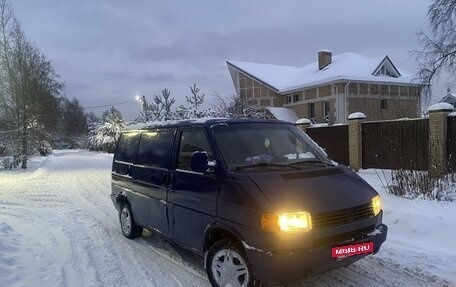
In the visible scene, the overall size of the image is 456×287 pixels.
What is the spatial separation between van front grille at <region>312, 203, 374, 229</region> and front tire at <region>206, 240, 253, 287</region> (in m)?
0.85

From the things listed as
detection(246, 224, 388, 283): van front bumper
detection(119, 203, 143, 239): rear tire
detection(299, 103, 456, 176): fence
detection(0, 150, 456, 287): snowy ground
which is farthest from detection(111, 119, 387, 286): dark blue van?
detection(299, 103, 456, 176): fence

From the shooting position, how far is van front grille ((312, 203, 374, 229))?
3840mm

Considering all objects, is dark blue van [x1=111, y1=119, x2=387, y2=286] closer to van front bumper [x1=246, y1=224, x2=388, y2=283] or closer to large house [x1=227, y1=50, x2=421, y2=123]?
van front bumper [x1=246, y1=224, x2=388, y2=283]

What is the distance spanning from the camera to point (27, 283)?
15.7ft

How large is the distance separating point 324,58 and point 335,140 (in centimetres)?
2332

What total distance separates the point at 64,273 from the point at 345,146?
→ 14554mm

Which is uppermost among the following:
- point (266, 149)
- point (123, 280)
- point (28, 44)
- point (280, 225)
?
point (28, 44)

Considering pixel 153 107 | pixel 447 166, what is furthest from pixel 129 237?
pixel 153 107

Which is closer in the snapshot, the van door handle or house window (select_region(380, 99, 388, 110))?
the van door handle

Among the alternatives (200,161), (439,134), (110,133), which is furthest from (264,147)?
(110,133)

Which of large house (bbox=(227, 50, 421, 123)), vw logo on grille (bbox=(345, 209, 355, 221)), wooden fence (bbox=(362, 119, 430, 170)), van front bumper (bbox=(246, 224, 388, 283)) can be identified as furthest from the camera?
large house (bbox=(227, 50, 421, 123))

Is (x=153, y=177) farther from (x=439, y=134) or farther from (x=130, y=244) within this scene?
(x=439, y=134)

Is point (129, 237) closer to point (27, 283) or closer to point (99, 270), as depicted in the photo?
point (99, 270)

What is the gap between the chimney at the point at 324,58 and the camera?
39275 mm
